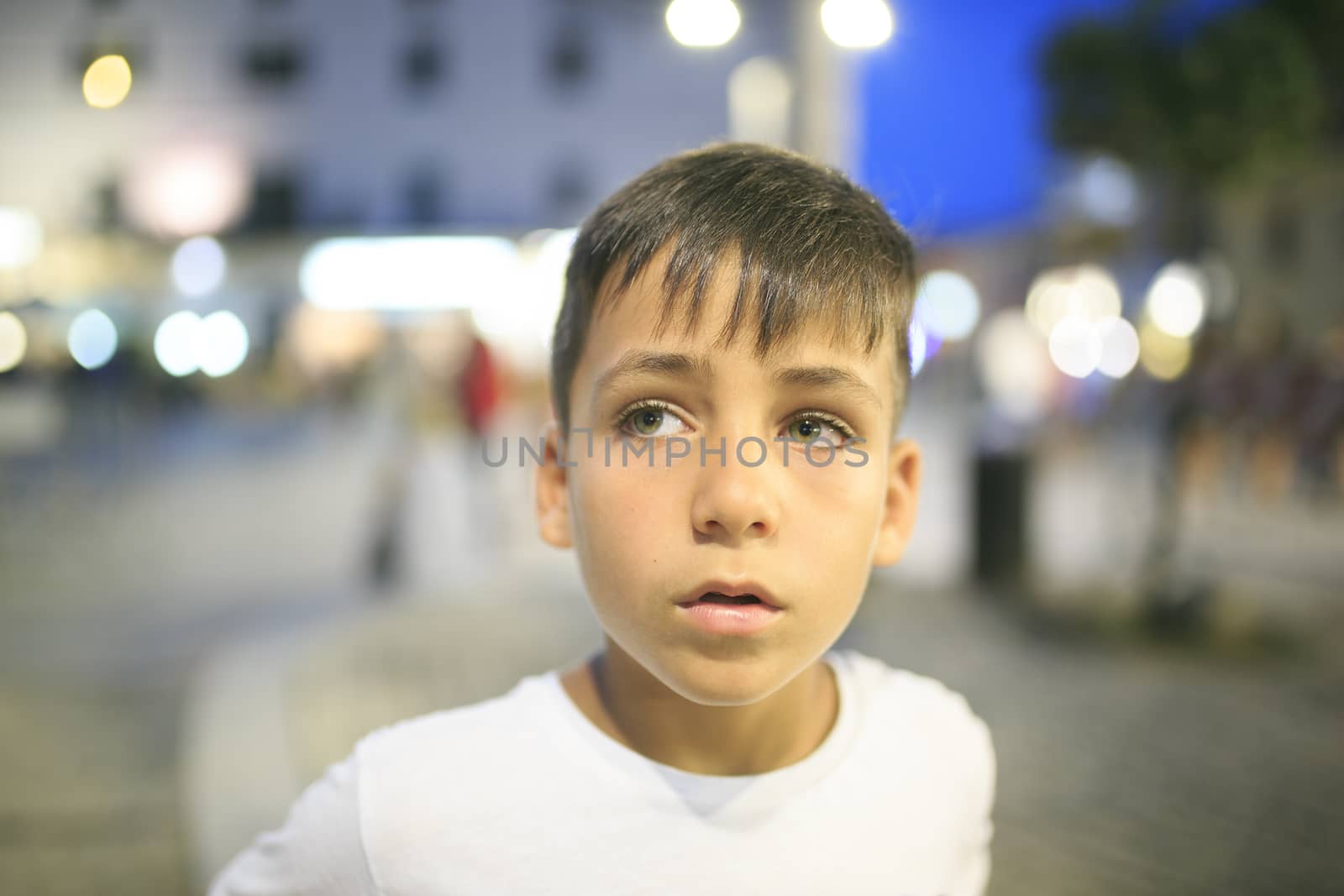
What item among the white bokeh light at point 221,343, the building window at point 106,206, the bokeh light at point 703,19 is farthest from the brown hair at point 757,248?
the white bokeh light at point 221,343

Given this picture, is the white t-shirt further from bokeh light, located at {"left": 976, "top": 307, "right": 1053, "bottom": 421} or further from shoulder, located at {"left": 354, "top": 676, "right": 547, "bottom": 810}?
bokeh light, located at {"left": 976, "top": 307, "right": 1053, "bottom": 421}

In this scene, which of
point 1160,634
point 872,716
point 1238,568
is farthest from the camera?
point 1238,568

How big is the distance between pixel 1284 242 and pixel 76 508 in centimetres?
2187

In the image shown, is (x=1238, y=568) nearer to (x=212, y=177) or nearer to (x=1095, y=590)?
(x=1095, y=590)

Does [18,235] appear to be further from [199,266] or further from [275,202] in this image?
[199,266]

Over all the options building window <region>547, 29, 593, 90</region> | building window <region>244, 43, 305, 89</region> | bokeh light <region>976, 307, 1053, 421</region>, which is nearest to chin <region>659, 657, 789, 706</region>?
building window <region>244, 43, 305, 89</region>

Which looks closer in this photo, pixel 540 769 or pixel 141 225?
pixel 540 769

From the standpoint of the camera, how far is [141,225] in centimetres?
624

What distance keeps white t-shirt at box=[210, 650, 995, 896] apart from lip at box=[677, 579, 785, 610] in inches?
9.9

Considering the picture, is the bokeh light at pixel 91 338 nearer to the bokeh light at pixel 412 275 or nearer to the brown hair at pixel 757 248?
the bokeh light at pixel 412 275

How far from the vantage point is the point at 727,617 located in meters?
1.19

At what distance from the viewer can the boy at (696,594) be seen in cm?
121

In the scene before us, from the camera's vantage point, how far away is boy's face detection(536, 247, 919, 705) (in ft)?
3.90

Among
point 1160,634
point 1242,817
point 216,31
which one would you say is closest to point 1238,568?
point 1160,634
